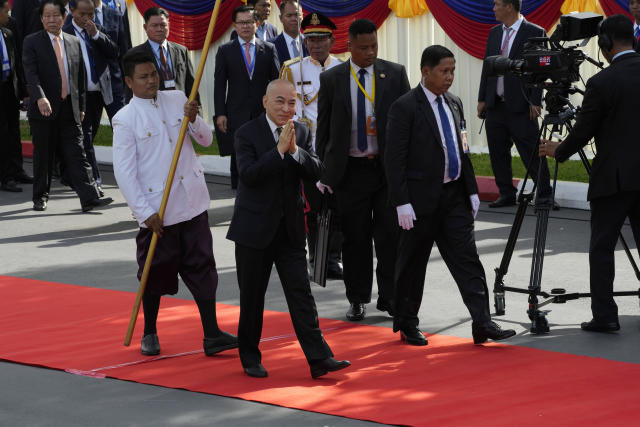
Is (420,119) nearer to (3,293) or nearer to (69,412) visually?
(69,412)

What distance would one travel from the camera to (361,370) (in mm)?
6551

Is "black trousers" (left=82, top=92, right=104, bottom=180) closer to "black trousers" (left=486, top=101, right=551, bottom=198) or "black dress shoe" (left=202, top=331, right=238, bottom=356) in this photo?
"black trousers" (left=486, top=101, right=551, bottom=198)

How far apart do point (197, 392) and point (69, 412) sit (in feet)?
2.22

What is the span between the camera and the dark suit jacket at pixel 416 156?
6.95 metres

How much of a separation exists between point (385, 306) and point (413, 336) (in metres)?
0.76

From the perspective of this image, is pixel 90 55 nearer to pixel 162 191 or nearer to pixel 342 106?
pixel 342 106

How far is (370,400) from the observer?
5953mm

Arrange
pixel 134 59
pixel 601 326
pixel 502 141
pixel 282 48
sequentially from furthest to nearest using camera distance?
pixel 282 48
pixel 502 141
pixel 601 326
pixel 134 59

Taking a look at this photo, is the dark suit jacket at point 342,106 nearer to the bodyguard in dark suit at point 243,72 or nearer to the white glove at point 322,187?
the white glove at point 322,187

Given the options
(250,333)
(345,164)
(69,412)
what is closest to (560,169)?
(345,164)

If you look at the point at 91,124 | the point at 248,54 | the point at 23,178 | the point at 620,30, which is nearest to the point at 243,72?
the point at 248,54

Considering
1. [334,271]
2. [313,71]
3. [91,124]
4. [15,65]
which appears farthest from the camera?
[15,65]

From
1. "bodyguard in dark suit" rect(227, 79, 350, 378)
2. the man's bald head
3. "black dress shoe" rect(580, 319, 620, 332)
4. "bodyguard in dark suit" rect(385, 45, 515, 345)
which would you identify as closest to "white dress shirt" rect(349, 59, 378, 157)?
"bodyguard in dark suit" rect(385, 45, 515, 345)

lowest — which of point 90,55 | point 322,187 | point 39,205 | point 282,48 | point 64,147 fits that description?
point 39,205
